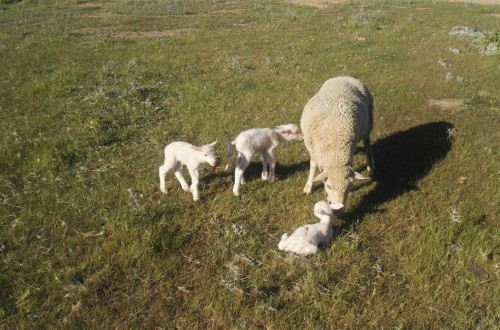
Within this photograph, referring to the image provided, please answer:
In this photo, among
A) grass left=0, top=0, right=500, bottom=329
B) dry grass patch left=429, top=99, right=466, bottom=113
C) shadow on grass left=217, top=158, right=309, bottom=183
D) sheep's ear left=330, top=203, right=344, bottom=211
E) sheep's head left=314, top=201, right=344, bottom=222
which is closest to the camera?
grass left=0, top=0, right=500, bottom=329

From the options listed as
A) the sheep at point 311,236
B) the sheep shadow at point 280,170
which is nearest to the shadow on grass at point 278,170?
the sheep shadow at point 280,170

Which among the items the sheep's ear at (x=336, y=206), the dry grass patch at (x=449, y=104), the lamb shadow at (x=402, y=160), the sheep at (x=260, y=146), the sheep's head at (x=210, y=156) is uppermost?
the sheep's head at (x=210, y=156)

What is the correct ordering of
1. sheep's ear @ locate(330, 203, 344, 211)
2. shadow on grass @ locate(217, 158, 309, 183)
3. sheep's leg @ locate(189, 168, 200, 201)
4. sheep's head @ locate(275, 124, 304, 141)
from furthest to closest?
shadow on grass @ locate(217, 158, 309, 183) < sheep's head @ locate(275, 124, 304, 141) < sheep's leg @ locate(189, 168, 200, 201) < sheep's ear @ locate(330, 203, 344, 211)

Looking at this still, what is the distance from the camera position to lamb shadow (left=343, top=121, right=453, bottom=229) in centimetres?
760

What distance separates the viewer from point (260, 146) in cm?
795

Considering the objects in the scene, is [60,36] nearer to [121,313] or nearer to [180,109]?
[180,109]

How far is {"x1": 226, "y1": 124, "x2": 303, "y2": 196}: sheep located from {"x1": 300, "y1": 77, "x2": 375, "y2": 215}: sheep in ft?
1.62

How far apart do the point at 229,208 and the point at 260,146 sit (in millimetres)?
1485

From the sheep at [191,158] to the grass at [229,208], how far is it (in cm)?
36

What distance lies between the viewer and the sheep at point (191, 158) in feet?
22.8

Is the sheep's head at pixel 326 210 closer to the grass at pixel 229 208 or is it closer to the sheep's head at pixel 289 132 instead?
the grass at pixel 229 208

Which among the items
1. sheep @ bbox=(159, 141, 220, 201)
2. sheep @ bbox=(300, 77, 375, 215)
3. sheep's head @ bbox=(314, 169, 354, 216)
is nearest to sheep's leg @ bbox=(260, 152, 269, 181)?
sheep @ bbox=(300, 77, 375, 215)

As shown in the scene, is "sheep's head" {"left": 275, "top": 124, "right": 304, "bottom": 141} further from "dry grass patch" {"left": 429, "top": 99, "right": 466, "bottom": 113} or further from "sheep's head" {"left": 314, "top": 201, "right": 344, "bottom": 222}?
"dry grass patch" {"left": 429, "top": 99, "right": 466, "bottom": 113}

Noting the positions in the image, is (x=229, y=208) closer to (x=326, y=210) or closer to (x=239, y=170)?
(x=239, y=170)
